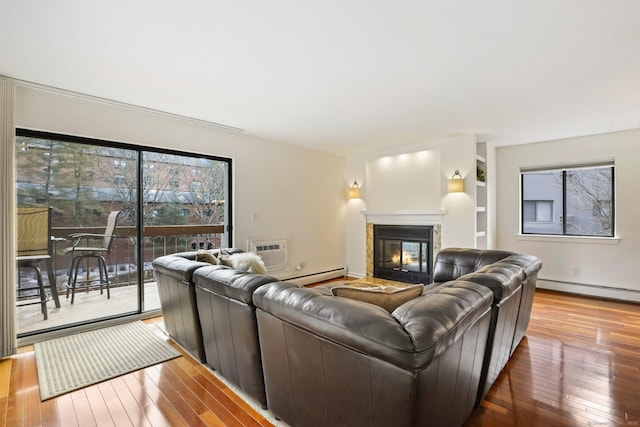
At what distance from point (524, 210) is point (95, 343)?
6.20 metres

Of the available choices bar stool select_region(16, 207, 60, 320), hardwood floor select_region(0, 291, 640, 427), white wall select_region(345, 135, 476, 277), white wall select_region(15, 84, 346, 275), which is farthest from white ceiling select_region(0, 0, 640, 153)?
hardwood floor select_region(0, 291, 640, 427)

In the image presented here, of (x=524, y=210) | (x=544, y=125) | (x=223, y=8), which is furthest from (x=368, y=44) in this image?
(x=524, y=210)

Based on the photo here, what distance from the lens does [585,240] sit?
4645mm

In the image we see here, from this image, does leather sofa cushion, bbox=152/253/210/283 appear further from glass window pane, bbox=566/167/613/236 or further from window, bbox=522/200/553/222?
glass window pane, bbox=566/167/613/236

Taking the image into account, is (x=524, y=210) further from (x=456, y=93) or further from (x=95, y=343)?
(x=95, y=343)

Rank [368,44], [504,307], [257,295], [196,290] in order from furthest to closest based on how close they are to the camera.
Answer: [196,290] → [368,44] → [504,307] → [257,295]

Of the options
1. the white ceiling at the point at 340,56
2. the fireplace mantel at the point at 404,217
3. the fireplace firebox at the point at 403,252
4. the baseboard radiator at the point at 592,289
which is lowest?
the baseboard radiator at the point at 592,289

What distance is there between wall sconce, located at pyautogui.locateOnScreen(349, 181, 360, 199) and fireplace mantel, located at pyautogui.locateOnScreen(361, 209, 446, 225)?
1.15 feet

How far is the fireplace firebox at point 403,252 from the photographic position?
5145mm

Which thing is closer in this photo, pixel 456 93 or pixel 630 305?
pixel 456 93

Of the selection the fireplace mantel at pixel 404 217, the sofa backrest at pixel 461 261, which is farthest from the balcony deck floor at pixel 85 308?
the fireplace mantel at pixel 404 217

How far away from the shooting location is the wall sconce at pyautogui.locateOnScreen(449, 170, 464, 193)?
15.3 feet

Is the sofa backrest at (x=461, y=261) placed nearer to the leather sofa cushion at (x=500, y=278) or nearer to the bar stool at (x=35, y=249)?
the leather sofa cushion at (x=500, y=278)

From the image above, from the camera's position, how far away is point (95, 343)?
2.98m
